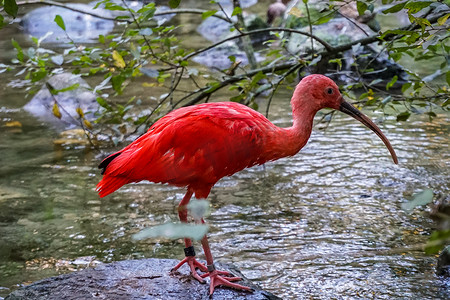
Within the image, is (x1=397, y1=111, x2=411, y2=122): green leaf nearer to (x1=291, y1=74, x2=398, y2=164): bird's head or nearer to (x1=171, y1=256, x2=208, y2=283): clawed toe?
(x1=291, y1=74, x2=398, y2=164): bird's head

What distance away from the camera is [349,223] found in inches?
199

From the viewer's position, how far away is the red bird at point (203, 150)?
3377 millimetres

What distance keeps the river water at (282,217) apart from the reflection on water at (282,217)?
1 centimetres

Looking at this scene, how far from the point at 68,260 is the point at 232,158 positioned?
193 cm

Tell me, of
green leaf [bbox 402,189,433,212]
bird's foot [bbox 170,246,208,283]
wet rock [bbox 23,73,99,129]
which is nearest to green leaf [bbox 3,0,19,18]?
green leaf [bbox 402,189,433,212]

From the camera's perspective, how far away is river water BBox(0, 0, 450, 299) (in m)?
4.28

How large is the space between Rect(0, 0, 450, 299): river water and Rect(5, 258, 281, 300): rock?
0.77 metres

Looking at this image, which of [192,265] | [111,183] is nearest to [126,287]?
[192,265]

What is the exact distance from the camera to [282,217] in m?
5.24

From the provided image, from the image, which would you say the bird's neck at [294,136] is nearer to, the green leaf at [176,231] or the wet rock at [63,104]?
the green leaf at [176,231]

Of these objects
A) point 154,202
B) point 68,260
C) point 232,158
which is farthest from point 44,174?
point 232,158

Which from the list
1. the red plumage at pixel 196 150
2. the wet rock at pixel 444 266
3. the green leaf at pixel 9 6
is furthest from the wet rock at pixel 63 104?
the green leaf at pixel 9 6

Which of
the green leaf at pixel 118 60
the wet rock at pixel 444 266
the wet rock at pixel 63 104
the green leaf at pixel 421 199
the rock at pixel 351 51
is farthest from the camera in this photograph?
the rock at pixel 351 51

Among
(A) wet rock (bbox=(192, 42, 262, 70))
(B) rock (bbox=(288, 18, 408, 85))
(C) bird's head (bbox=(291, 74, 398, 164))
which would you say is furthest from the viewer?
(A) wet rock (bbox=(192, 42, 262, 70))
